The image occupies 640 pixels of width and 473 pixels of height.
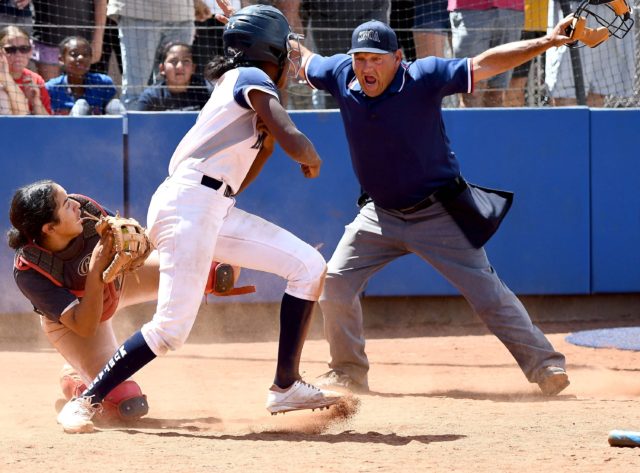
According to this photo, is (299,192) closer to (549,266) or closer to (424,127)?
(549,266)

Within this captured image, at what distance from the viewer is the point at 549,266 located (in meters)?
8.67

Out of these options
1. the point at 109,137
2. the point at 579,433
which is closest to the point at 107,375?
the point at 579,433

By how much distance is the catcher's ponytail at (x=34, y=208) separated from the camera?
4953 mm

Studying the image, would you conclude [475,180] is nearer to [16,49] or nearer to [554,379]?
[554,379]

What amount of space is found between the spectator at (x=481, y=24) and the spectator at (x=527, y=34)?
7 cm

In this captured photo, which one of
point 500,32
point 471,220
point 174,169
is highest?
point 500,32

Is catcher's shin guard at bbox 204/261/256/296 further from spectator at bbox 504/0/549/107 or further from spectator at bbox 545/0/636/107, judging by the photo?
spectator at bbox 545/0/636/107

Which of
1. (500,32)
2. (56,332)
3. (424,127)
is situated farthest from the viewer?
(500,32)

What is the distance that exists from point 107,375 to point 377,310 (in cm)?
433

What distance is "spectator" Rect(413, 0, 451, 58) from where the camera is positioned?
30.1 ft

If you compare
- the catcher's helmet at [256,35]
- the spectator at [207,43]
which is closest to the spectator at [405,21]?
the spectator at [207,43]

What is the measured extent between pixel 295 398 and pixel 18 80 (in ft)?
16.3

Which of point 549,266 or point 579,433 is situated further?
point 549,266

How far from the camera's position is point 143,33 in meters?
9.10
